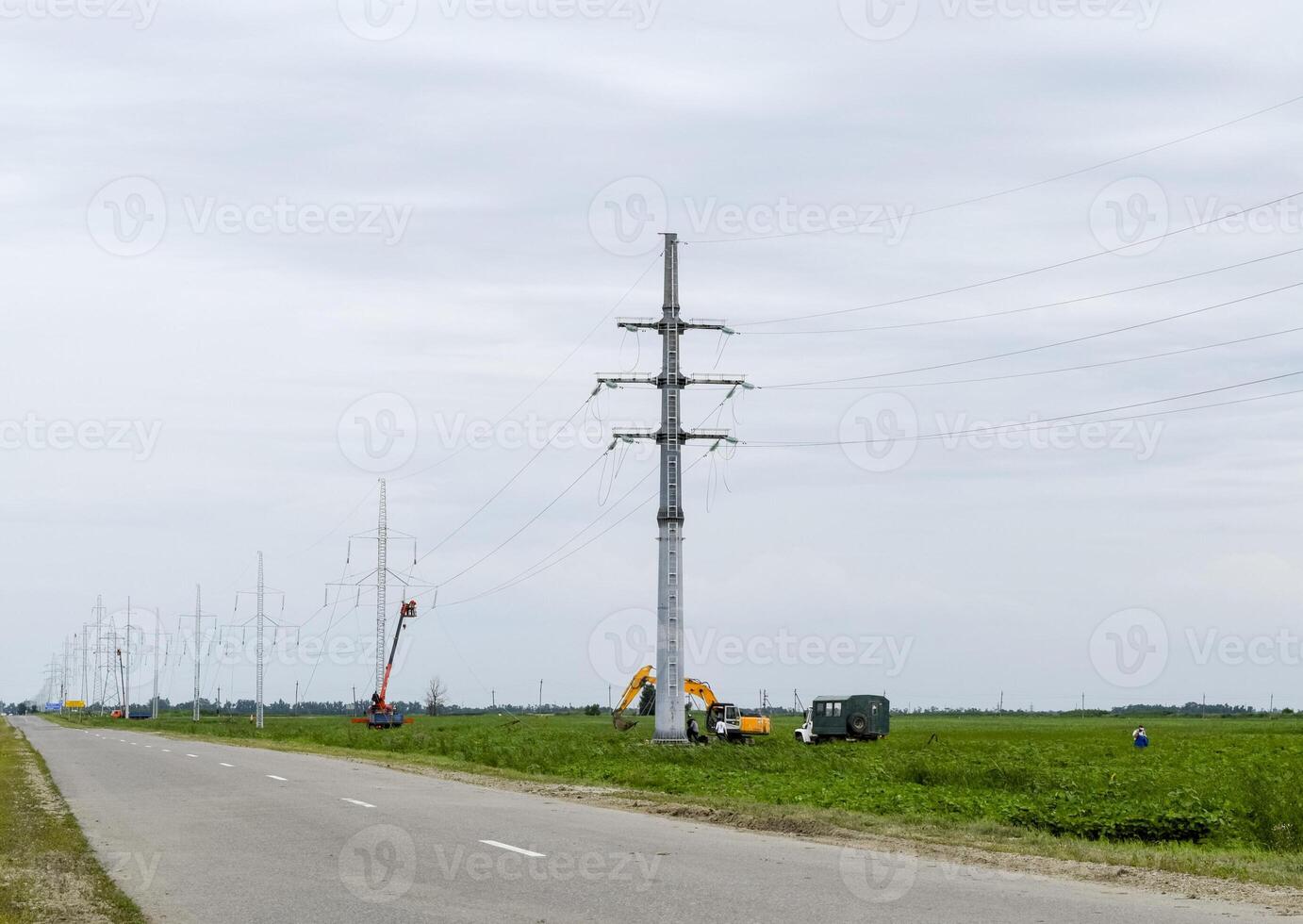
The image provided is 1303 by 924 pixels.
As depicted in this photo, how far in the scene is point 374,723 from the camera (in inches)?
4055

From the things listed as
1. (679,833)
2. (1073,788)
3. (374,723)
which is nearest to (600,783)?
(1073,788)

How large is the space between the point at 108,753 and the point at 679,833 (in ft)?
126

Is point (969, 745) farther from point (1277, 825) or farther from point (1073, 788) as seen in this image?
point (1277, 825)

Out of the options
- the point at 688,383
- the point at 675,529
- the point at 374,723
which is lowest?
the point at 374,723

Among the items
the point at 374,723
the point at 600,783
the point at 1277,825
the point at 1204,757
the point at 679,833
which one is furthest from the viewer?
the point at 374,723

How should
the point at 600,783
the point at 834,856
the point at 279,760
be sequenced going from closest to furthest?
the point at 834,856
the point at 600,783
the point at 279,760

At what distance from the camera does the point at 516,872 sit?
53.4ft

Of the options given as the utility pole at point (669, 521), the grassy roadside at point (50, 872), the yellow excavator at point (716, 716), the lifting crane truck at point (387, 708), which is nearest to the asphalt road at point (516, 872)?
A: the grassy roadside at point (50, 872)
